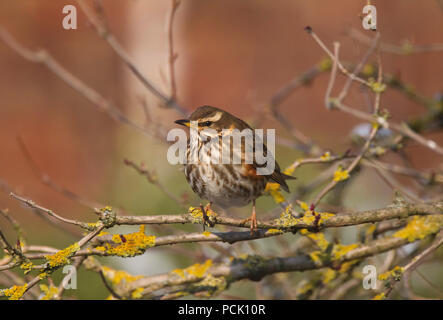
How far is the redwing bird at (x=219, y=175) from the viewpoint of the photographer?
12.3ft

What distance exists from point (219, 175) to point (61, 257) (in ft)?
4.01

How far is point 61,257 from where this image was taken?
2.89 metres

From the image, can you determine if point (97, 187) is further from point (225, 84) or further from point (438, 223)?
point (438, 223)

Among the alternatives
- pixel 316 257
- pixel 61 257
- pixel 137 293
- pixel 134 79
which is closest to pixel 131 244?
pixel 61 257

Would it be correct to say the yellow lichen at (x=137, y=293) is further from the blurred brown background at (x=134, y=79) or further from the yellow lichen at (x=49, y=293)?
the blurred brown background at (x=134, y=79)

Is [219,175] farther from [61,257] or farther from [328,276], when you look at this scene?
[61,257]

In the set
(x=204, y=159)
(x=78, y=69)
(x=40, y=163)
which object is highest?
(x=78, y=69)

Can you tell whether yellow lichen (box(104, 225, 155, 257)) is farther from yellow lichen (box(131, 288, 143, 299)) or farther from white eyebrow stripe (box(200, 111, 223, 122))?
white eyebrow stripe (box(200, 111, 223, 122))

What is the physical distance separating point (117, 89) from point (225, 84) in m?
2.35

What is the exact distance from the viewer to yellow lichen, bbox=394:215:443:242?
374 centimetres

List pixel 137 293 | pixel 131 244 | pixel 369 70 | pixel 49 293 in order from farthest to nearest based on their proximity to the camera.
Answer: pixel 369 70
pixel 137 293
pixel 49 293
pixel 131 244

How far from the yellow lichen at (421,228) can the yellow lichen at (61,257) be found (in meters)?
2.10
